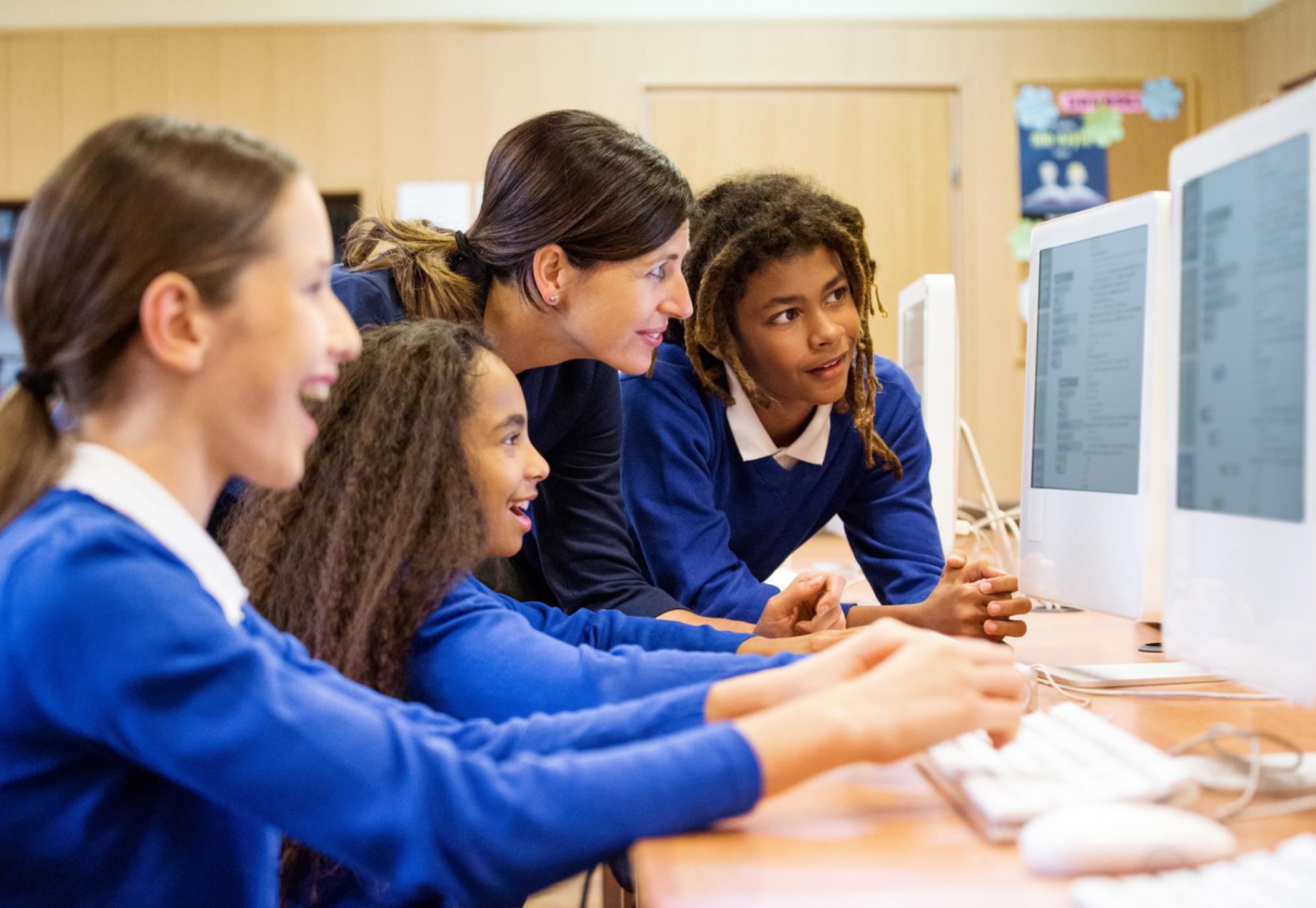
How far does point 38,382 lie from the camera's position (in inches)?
27.6

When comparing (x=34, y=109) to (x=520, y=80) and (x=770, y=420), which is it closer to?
(x=520, y=80)

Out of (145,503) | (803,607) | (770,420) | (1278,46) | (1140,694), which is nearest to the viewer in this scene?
(145,503)

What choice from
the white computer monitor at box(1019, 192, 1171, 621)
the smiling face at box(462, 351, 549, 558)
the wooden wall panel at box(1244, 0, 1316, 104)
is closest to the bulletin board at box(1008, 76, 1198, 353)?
the wooden wall panel at box(1244, 0, 1316, 104)

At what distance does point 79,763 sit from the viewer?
2.15 ft

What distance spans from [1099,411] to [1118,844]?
618 millimetres

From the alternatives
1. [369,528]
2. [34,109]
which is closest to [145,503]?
[369,528]

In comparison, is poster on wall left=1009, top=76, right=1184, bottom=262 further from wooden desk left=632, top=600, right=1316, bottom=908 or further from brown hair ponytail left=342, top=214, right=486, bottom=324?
wooden desk left=632, top=600, right=1316, bottom=908

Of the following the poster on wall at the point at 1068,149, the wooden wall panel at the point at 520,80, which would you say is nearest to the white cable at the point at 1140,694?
the wooden wall panel at the point at 520,80

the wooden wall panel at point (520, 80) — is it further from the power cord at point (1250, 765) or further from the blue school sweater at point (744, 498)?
the power cord at point (1250, 765)

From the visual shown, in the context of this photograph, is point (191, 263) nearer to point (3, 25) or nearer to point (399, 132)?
point (399, 132)

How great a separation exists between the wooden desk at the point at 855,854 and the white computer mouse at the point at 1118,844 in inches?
0.6

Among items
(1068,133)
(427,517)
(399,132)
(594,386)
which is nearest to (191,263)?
(427,517)

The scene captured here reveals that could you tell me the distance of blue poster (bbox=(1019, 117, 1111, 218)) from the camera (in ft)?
13.7

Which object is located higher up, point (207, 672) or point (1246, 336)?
point (1246, 336)
